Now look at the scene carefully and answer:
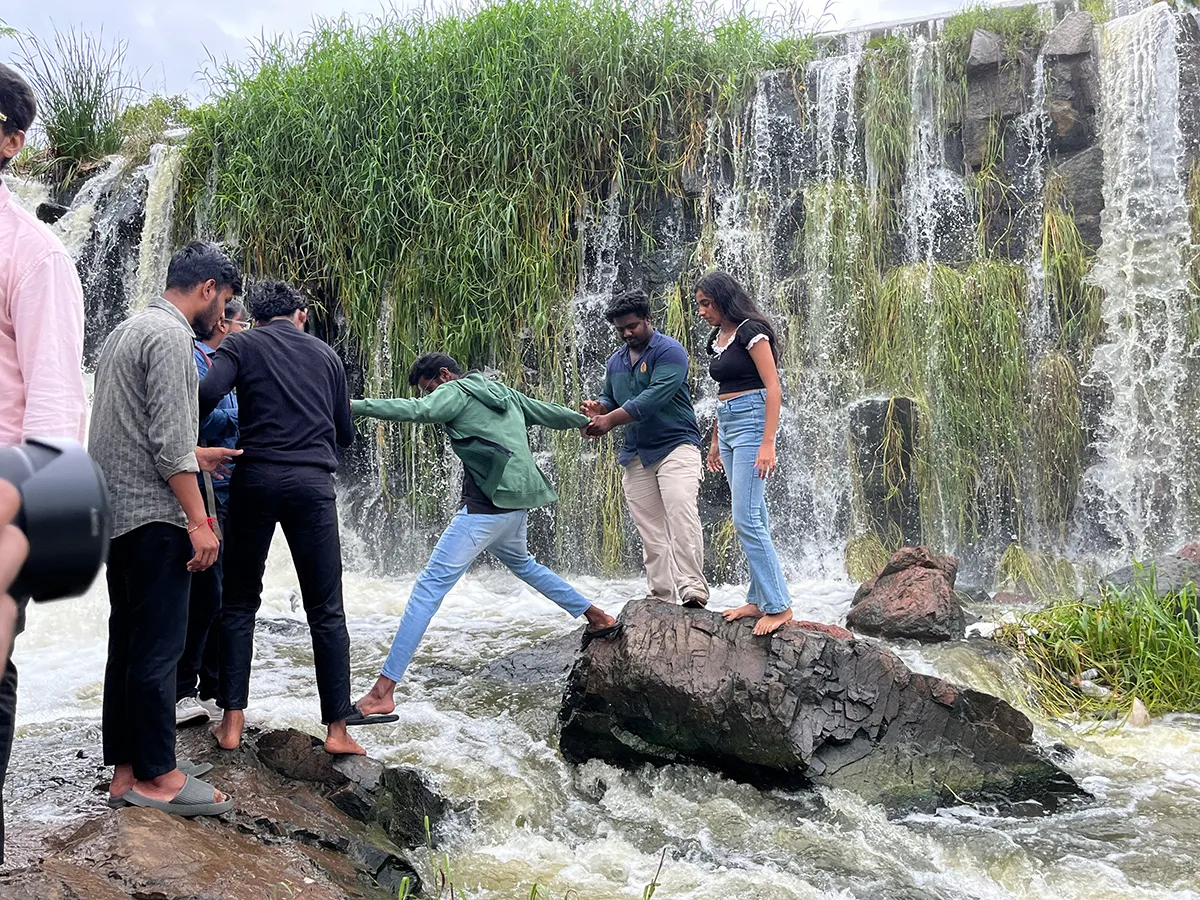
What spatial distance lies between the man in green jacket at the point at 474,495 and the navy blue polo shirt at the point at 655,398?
0.65m

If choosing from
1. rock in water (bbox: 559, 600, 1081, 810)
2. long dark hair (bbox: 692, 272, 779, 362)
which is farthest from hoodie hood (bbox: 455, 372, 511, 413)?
rock in water (bbox: 559, 600, 1081, 810)

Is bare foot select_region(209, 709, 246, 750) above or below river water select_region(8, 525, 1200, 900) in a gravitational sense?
above

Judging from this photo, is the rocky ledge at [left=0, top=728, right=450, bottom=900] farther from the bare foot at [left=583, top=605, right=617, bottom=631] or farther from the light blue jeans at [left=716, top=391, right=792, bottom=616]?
the light blue jeans at [left=716, top=391, right=792, bottom=616]

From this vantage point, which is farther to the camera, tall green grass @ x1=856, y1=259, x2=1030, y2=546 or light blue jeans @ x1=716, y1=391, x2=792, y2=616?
tall green grass @ x1=856, y1=259, x2=1030, y2=546

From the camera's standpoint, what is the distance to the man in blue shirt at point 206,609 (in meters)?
4.53

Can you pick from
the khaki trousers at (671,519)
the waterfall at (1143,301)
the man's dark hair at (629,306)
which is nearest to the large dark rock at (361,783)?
the khaki trousers at (671,519)

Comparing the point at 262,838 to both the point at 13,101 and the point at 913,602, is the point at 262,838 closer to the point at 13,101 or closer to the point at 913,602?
the point at 13,101

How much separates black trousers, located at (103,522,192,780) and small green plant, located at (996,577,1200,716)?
4.64 metres

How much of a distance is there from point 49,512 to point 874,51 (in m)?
10.4

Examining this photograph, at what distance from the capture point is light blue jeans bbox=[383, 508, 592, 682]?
4.79 metres

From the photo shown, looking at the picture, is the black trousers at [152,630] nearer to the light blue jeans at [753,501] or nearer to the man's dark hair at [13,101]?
the man's dark hair at [13,101]

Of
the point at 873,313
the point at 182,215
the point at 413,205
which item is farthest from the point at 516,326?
the point at 182,215

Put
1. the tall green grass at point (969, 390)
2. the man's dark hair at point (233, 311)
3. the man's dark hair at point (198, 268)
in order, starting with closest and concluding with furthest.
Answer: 1. the man's dark hair at point (198, 268)
2. the man's dark hair at point (233, 311)
3. the tall green grass at point (969, 390)

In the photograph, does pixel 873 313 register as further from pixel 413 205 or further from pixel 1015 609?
pixel 413 205
